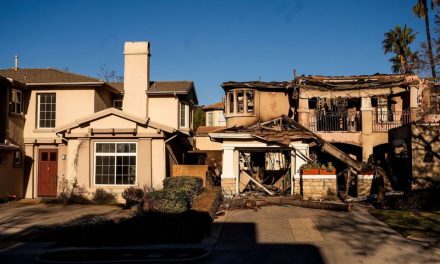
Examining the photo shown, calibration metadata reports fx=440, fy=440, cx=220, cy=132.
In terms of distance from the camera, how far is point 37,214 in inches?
663

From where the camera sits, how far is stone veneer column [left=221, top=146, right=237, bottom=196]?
19.1 m

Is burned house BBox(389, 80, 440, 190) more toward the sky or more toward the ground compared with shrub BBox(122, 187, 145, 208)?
more toward the sky

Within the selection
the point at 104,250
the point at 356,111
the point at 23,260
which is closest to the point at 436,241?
the point at 104,250

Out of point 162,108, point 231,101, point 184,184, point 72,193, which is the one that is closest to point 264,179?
point 231,101

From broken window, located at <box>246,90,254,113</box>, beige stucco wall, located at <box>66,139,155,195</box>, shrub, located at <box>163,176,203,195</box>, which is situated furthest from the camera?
broken window, located at <box>246,90,254,113</box>

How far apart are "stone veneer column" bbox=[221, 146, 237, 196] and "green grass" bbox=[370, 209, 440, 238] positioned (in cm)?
600

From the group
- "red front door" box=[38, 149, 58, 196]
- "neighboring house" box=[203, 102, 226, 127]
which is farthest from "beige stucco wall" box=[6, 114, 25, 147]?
"neighboring house" box=[203, 102, 226, 127]

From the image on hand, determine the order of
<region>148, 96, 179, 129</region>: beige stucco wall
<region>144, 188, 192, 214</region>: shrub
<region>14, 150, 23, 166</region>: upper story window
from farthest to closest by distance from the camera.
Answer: <region>148, 96, 179, 129</region>: beige stucco wall
<region>14, 150, 23, 166</region>: upper story window
<region>144, 188, 192, 214</region>: shrub

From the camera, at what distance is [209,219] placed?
12977 millimetres

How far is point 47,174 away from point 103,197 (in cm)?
436

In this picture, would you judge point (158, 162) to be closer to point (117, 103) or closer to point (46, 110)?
point (117, 103)

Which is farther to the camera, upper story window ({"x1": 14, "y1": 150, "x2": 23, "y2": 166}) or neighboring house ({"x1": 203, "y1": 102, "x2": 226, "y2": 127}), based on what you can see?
neighboring house ({"x1": 203, "y1": 102, "x2": 226, "y2": 127})

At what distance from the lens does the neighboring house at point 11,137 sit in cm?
2055

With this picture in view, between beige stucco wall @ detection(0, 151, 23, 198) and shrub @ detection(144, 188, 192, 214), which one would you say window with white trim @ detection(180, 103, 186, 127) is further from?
shrub @ detection(144, 188, 192, 214)
